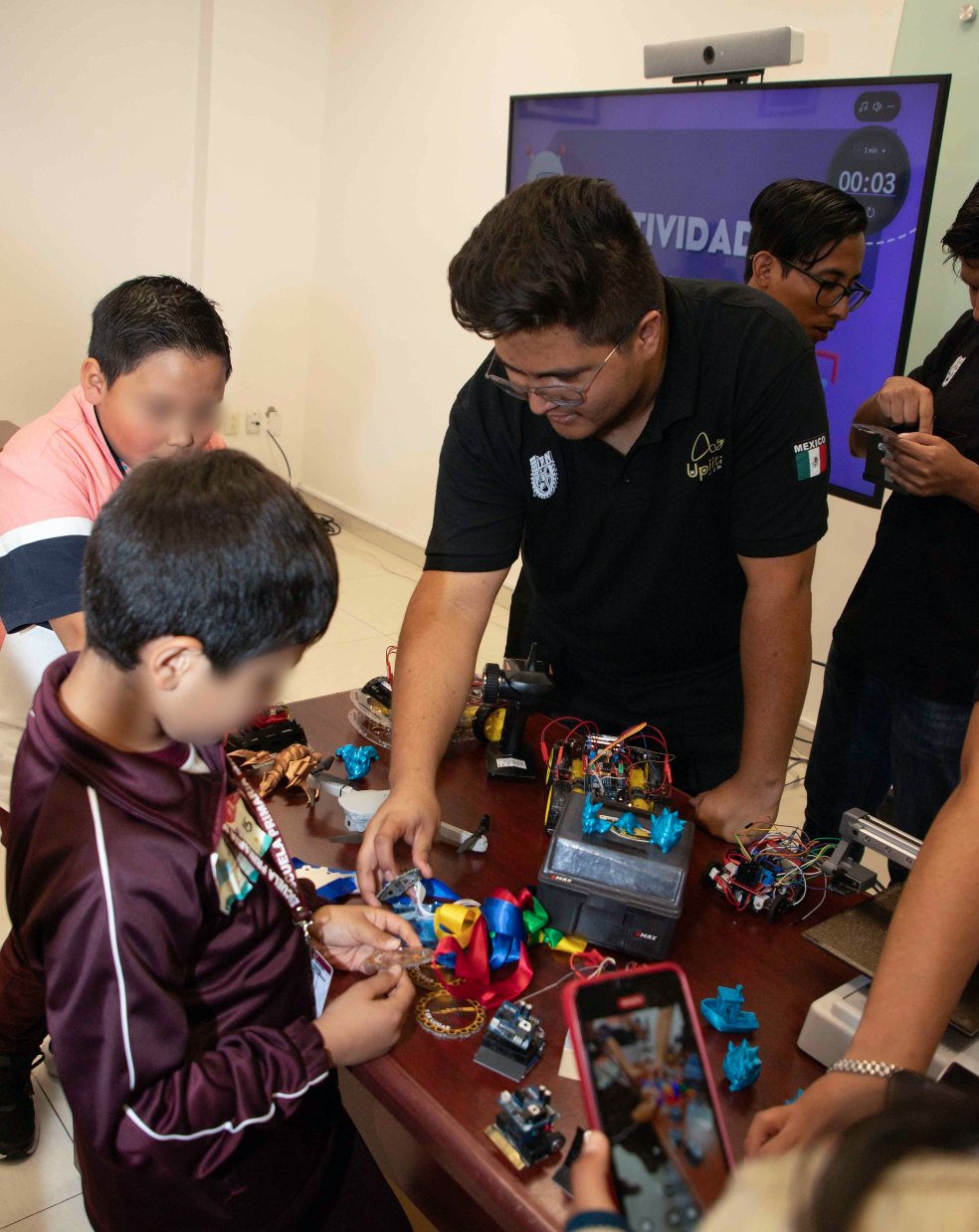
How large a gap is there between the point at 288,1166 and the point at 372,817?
0.44 m

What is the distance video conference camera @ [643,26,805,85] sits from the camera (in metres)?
2.78

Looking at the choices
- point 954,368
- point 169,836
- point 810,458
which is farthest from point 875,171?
point 169,836

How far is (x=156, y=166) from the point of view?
4824mm

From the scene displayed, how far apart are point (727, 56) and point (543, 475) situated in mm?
2089

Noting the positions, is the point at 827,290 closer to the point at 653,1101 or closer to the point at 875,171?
the point at 875,171

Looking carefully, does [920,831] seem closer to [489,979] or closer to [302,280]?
[489,979]

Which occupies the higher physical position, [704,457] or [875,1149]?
[704,457]

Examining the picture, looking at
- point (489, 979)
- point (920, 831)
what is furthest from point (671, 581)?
point (920, 831)

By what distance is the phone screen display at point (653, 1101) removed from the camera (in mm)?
756

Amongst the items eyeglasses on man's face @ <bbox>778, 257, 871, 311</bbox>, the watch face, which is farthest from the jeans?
the watch face

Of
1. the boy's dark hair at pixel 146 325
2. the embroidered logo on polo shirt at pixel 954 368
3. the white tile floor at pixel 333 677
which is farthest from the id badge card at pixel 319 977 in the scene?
the embroidered logo on polo shirt at pixel 954 368

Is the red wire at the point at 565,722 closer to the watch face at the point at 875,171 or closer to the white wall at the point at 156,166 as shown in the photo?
the watch face at the point at 875,171

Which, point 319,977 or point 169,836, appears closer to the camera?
point 169,836

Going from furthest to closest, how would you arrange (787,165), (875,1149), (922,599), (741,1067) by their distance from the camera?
1. (787,165)
2. (922,599)
3. (741,1067)
4. (875,1149)
